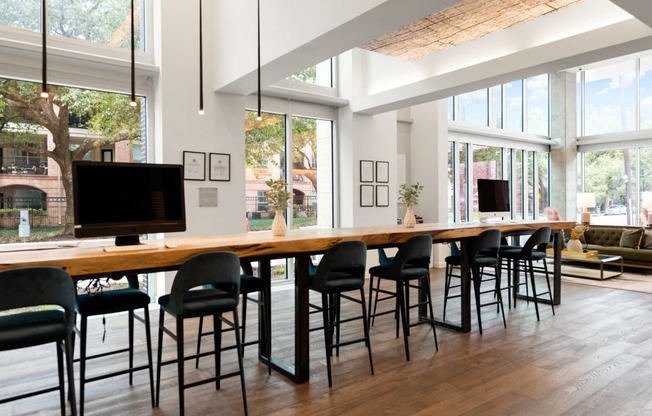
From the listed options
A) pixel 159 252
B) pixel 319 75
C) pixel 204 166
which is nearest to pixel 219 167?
pixel 204 166

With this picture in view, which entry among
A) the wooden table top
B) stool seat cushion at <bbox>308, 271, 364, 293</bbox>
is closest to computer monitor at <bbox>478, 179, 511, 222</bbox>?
the wooden table top

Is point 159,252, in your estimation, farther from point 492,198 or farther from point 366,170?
point 366,170

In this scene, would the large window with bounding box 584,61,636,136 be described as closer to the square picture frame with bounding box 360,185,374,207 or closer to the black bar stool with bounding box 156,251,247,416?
the square picture frame with bounding box 360,185,374,207

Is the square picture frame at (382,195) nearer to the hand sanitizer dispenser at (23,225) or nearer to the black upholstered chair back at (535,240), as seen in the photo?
the black upholstered chair back at (535,240)

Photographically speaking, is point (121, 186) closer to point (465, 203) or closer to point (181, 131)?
point (181, 131)

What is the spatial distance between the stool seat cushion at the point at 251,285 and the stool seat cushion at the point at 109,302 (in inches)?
26.7

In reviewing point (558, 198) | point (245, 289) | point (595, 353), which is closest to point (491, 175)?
point (558, 198)

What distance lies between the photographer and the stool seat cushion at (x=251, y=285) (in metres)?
3.26

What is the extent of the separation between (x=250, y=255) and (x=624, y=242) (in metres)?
8.13

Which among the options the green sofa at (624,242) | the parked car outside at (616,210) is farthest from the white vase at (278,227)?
the parked car outside at (616,210)

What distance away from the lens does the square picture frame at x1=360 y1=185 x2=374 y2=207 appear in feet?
23.9

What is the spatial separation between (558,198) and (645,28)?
817 cm

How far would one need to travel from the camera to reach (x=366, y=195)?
733 cm

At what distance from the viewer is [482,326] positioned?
4523 millimetres
